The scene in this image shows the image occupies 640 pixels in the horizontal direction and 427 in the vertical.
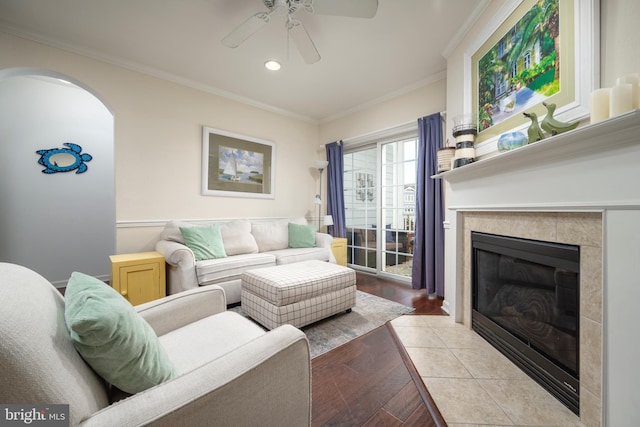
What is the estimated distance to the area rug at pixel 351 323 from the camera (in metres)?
1.85

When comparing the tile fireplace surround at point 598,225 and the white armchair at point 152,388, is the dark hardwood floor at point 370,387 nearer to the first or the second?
the white armchair at point 152,388

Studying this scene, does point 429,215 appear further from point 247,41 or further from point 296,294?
point 247,41

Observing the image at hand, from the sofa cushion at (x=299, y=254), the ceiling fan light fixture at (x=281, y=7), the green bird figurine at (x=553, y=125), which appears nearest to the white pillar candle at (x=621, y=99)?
the green bird figurine at (x=553, y=125)

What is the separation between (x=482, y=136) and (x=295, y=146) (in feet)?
9.28

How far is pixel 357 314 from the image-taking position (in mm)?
2314

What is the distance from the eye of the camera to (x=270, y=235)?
3.45 m

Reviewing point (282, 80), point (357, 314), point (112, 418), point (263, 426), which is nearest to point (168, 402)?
point (112, 418)

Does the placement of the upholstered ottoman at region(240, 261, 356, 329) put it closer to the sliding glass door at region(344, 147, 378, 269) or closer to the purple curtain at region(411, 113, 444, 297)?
the purple curtain at region(411, 113, 444, 297)

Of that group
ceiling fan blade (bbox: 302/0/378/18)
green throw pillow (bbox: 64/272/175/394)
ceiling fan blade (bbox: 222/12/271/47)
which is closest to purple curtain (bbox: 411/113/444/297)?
ceiling fan blade (bbox: 302/0/378/18)

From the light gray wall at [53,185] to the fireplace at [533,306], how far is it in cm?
468

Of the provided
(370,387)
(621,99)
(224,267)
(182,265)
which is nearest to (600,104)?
(621,99)

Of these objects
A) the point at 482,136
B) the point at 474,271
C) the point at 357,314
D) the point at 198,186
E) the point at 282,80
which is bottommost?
the point at 357,314

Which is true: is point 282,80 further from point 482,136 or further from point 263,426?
point 263,426

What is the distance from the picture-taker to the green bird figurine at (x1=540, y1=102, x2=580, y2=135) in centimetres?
123
